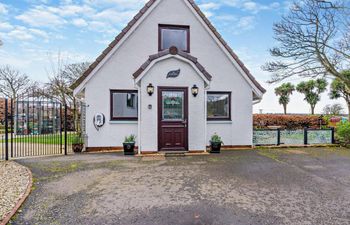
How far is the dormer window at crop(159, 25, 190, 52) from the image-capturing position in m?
9.80

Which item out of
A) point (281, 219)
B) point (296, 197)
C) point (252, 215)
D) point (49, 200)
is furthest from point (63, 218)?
point (296, 197)

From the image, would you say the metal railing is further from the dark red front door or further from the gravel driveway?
the dark red front door

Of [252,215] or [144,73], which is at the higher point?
[144,73]

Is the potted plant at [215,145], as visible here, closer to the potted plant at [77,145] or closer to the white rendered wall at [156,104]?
the white rendered wall at [156,104]

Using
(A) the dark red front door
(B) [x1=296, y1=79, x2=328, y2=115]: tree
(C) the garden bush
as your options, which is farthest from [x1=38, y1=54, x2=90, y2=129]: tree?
(B) [x1=296, y1=79, x2=328, y2=115]: tree

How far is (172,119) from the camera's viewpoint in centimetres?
871

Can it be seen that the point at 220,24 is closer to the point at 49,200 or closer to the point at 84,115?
the point at 84,115

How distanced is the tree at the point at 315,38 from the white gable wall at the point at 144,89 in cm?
631

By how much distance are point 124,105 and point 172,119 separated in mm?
2407

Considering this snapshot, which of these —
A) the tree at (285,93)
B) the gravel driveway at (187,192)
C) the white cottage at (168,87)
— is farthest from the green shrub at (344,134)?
the tree at (285,93)

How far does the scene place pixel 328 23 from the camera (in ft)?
43.3

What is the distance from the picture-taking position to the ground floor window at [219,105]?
10047 mm

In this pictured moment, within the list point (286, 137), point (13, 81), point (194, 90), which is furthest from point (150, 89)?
point (13, 81)

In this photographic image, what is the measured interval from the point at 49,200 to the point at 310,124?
2179 cm
